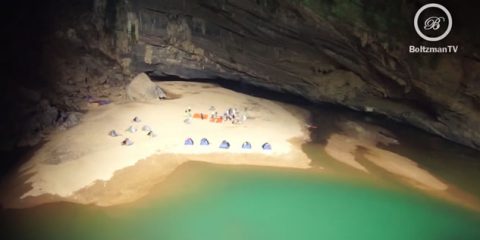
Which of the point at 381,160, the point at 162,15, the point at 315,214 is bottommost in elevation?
the point at 315,214

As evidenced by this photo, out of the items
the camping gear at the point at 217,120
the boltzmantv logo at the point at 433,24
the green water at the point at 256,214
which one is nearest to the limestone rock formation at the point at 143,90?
the camping gear at the point at 217,120

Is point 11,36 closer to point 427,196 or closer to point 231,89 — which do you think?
point 231,89

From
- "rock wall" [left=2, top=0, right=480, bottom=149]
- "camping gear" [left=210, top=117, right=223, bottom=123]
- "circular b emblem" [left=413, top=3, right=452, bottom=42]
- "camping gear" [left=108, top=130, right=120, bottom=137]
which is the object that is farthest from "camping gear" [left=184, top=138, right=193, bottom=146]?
"circular b emblem" [left=413, top=3, right=452, bottom=42]

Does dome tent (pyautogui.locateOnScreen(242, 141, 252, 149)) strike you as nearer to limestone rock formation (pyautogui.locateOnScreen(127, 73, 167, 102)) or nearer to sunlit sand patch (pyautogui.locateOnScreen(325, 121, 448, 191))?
sunlit sand patch (pyautogui.locateOnScreen(325, 121, 448, 191))

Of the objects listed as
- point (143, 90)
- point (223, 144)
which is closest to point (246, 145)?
point (223, 144)

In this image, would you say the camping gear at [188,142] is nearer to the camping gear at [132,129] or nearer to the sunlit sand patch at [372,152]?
the camping gear at [132,129]

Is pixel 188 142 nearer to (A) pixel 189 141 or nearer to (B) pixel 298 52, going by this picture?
(A) pixel 189 141

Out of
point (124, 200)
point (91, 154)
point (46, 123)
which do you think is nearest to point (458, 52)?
point (124, 200)
